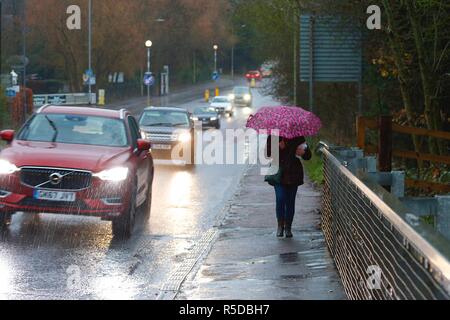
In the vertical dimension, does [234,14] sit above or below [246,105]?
above

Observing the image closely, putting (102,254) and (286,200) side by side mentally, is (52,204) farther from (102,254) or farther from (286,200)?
(286,200)

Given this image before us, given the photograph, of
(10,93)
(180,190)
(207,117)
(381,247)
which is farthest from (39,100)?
(381,247)

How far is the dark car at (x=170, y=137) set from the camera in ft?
93.2

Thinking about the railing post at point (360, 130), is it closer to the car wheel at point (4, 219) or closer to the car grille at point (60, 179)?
the car grille at point (60, 179)

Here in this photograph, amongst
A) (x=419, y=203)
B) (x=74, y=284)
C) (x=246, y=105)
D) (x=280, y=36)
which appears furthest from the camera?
(x=246, y=105)

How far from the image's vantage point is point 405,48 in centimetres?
2075

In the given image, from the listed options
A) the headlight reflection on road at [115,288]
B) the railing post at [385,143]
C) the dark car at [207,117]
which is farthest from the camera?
the dark car at [207,117]

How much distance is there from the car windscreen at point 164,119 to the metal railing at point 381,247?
18.5 m

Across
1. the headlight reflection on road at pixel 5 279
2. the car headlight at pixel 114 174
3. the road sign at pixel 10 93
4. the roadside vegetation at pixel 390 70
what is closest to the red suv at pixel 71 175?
the car headlight at pixel 114 174

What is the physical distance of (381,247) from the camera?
6422 mm
